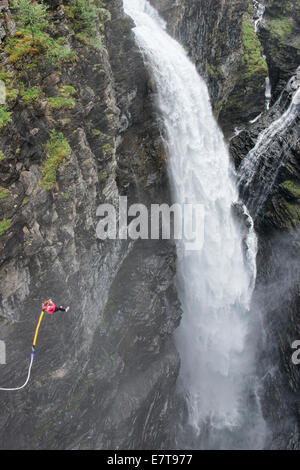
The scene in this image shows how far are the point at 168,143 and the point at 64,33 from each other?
662 cm

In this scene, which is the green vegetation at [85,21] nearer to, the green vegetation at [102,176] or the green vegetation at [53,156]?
the green vegetation at [53,156]

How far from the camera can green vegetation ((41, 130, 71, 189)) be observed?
875 cm

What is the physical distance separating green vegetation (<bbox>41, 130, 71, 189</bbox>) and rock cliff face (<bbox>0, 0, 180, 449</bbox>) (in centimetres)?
3

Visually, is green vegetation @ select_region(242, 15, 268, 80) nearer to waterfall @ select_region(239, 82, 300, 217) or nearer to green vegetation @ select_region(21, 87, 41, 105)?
waterfall @ select_region(239, 82, 300, 217)

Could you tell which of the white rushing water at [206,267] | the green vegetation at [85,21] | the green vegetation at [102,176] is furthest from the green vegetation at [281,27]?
the green vegetation at [102,176]

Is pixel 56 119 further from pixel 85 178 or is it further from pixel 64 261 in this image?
pixel 64 261

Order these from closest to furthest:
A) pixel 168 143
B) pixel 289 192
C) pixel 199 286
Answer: pixel 168 143 < pixel 199 286 < pixel 289 192

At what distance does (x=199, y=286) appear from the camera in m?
→ 17.5

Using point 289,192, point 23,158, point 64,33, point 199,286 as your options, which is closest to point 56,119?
point 23,158

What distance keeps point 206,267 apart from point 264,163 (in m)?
8.82

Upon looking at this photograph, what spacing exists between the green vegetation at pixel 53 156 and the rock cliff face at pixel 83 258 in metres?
0.03

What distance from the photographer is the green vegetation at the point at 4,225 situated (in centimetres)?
753

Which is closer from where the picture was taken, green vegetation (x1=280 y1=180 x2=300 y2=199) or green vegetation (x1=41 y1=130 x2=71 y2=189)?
green vegetation (x1=41 y1=130 x2=71 y2=189)

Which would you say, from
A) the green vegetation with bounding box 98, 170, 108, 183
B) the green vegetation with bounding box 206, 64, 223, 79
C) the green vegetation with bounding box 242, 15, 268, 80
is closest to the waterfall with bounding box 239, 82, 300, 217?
the green vegetation with bounding box 242, 15, 268, 80
